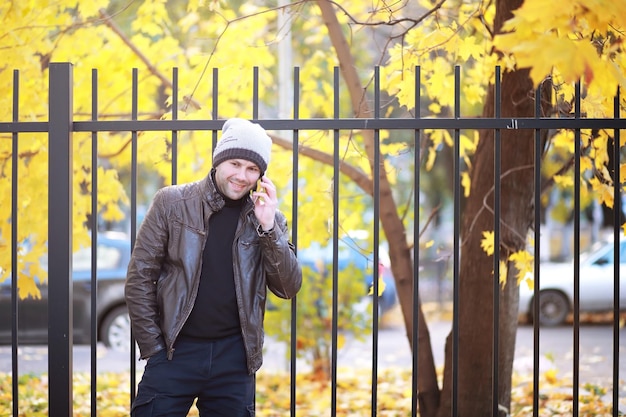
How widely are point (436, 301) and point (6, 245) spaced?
12.9m

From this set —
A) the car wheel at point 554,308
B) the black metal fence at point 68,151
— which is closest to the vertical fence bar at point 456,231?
the black metal fence at point 68,151

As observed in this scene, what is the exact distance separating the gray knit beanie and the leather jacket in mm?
156

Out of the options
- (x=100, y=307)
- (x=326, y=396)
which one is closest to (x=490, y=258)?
(x=326, y=396)

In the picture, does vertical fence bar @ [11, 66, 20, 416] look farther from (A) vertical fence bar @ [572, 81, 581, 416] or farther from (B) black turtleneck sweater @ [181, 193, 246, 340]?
(A) vertical fence bar @ [572, 81, 581, 416]

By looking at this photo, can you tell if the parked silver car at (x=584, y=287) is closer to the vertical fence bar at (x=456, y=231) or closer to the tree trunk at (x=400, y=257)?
the tree trunk at (x=400, y=257)

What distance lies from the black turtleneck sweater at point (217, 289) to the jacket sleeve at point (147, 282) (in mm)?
133

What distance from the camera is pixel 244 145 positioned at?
9.93 feet

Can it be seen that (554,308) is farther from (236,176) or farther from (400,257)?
(236,176)

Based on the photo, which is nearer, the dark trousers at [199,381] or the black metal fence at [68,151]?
the dark trousers at [199,381]

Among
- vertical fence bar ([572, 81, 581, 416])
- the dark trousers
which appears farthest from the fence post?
vertical fence bar ([572, 81, 581, 416])

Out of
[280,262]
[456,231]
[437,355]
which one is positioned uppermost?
[456,231]

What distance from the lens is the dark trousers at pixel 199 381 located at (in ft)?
9.99

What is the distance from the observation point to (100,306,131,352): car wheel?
33.2ft

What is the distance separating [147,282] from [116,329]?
7.54 metres
